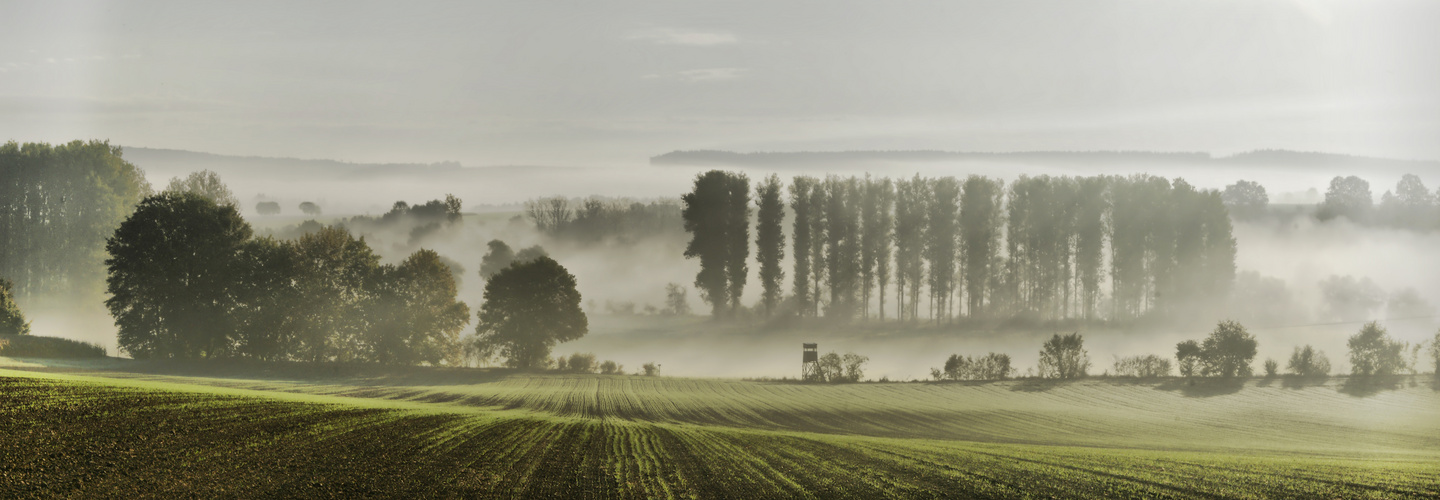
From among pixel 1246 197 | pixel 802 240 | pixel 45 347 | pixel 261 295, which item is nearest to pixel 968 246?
pixel 802 240

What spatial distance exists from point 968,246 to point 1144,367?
21.9 m

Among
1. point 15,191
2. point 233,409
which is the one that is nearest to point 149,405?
point 233,409

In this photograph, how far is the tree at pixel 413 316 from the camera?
60.7m

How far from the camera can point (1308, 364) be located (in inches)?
2532

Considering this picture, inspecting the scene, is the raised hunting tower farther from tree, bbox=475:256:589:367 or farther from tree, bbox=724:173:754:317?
tree, bbox=475:256:589:367

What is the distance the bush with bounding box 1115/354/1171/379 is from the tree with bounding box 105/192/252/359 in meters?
65.7

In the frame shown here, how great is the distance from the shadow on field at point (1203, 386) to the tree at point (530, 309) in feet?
142

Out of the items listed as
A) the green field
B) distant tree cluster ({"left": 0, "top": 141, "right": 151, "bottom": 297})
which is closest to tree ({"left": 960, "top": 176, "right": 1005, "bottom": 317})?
the green field

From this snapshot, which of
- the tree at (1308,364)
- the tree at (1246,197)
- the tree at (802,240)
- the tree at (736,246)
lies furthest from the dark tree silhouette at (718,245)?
the tree at (1246,197)

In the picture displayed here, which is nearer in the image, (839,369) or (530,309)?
(530,309)

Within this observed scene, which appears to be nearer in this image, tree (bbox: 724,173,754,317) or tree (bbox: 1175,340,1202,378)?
tree (bbox: 1175,340,1202,378)

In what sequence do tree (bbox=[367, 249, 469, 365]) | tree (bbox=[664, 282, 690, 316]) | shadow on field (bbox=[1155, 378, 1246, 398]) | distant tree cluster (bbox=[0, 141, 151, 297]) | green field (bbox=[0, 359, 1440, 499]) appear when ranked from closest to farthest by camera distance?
green field (bbox=[0, 359, 1440, 499]) → shadow on field (bbox=[1155, 378, 1246, 398]) → tree (bbox=[367, 249, 469, 365]) → distant tree cluster (bbox=[0, 141, 151, 297]) → tree (bbox=[664, 282, 690, 316])

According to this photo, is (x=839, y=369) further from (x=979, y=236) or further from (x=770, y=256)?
(x=979, y=236)

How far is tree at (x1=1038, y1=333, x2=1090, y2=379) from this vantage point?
64625 millimetres
